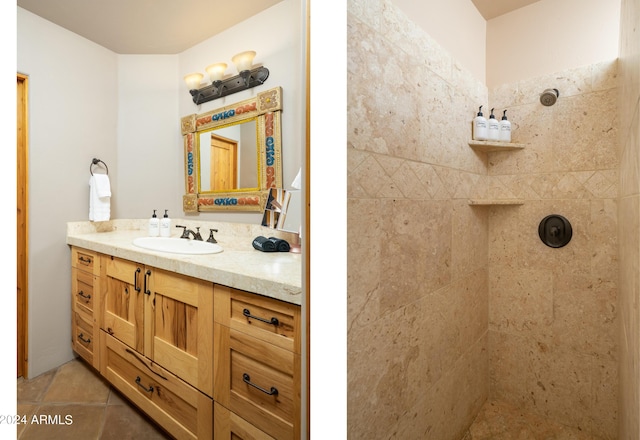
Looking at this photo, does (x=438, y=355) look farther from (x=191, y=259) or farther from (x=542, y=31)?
(x=542, y=31)

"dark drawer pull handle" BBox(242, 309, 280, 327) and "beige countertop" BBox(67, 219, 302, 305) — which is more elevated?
"beige countertop" BBox(67, 219, 302, 305)

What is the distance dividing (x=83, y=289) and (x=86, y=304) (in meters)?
0.08

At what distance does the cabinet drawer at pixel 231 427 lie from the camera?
38.4 inches

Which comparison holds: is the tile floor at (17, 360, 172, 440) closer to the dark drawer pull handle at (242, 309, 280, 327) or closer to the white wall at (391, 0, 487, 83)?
the dark drawer pull handle at (242, 309, 280, 327)

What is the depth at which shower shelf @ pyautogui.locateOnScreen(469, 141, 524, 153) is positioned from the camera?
1.39m

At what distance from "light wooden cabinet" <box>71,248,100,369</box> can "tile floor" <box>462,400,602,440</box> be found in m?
1.88

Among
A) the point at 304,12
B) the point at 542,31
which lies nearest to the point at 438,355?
the point at 304,12

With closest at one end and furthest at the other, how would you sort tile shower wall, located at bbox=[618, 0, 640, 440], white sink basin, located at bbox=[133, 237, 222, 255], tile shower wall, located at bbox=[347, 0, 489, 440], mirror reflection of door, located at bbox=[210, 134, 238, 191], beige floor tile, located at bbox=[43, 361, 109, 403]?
tile shower wall, located at bbox=[618, 0, 640, 440], tile shower wall, located at bbox=[347, 0, 489, 440], beige floor tile, located at bbox=[43, 361, 109, 403], white sink basin, located at bbox=[133, 237, 222, 255], mirror reflection of door, located at bbox=[210, 134, 238, 191]

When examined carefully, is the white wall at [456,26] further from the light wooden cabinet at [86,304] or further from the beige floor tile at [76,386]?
the beige floor tile at [76,386]

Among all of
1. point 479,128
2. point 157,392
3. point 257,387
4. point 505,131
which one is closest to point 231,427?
point 257,387

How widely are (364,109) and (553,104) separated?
1.24 metres

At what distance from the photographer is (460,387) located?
1.33 metres

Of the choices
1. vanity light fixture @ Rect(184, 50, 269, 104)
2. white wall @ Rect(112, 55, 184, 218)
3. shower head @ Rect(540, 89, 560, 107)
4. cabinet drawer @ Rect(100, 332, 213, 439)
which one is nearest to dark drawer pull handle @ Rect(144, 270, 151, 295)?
cabinet drawer @ Rect(100, 332, 213, 439)

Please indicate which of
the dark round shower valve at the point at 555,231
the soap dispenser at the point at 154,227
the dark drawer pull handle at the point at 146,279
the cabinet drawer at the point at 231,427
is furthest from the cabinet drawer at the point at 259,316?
the dark round shower valve at the point at 555,231
